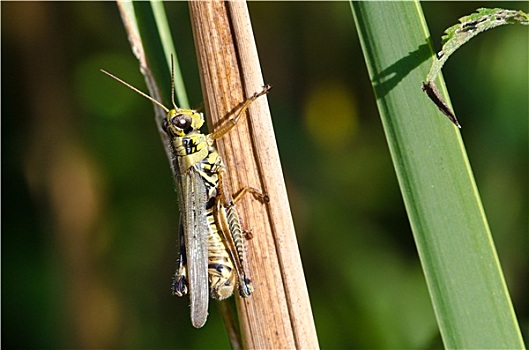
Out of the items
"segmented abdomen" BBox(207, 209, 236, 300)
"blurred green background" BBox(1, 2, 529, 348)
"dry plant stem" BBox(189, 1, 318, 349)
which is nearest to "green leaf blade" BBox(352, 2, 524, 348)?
"dry plant stem" BBox(189, 1, 318, 349)

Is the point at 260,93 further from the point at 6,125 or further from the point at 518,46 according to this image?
the point at 6,125

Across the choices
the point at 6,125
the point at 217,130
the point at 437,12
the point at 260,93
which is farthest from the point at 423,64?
the point at 6,125

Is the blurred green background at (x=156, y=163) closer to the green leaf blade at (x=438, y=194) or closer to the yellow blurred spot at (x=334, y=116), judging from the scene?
the yellow blurred spot at (x=334, y=116)

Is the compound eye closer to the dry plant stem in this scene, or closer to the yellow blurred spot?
the dry plant stem

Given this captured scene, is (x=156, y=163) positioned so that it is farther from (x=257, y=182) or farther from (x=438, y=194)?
(x=438, y=194)

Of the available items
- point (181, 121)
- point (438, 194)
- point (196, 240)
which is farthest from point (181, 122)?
point (438, 194)

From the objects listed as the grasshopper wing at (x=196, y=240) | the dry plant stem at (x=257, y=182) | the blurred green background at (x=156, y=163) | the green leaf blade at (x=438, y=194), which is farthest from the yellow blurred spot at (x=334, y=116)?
the green leaf blade at (x=438, y=194)
